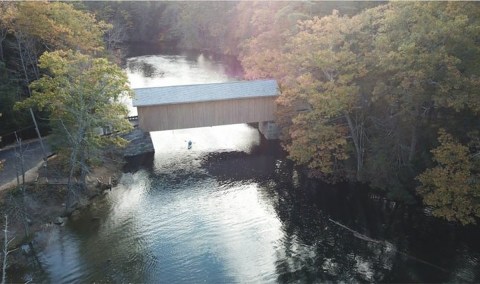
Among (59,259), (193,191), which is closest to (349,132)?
(193,191)

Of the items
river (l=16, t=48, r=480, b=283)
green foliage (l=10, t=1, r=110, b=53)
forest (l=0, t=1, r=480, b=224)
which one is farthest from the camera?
green foliage (l=10, t=1, r=110, b=53)

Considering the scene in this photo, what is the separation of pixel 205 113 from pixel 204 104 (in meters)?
0.75

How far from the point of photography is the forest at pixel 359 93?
20.2 m

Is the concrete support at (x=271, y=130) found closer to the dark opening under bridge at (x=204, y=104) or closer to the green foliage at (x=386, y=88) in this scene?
→ the dark opening under bridge at (x=204, y=104)

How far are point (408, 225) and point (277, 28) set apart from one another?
2430 cm

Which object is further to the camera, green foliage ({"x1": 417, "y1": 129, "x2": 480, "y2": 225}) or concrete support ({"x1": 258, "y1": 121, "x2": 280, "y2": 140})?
concrete support ({"x1": 258, "y1": 121, "x2": 280, "y2": 140})

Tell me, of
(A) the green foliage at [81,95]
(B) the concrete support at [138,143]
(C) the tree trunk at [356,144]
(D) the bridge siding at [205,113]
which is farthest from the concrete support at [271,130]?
(A) the green foliage at [81,95]

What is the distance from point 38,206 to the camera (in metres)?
23.0

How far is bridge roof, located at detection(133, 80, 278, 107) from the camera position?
3064cm

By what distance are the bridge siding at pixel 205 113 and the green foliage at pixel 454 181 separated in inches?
585

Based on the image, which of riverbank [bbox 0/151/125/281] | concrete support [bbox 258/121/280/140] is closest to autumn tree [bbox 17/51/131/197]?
riverbank [bbox 0/151/125/281]

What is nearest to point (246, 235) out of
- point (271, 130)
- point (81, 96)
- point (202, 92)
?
point (81, 96)

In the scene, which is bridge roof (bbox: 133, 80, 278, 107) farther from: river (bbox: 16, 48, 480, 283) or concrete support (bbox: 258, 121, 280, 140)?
river (bbox: 16, 48, 480, 283)

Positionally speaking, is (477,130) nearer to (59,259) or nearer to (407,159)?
(407,159)
